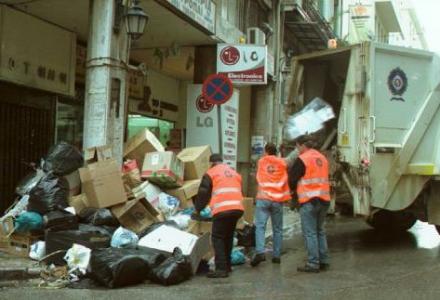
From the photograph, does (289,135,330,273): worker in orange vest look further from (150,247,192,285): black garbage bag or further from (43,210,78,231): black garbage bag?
(43,210,78,231): black garbage bag

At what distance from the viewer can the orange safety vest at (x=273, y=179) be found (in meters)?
7.80

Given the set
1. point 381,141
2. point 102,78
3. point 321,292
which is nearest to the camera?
point 321,292

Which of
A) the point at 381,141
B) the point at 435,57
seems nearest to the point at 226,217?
the point at 381,141

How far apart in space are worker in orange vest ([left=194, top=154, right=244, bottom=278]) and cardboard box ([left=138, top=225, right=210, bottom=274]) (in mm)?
213

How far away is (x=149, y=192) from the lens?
346 inches

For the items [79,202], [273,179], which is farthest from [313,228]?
[79,202]

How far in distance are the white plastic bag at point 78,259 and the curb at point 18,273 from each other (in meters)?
0.35

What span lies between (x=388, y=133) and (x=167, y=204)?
3.16 meters

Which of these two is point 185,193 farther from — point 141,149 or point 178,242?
point 178,242

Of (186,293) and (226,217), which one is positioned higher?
(226,217)

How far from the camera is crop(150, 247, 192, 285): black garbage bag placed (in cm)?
638

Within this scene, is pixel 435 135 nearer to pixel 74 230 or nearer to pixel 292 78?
pixel 292 78

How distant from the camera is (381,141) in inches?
336

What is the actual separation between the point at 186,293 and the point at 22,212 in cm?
252
